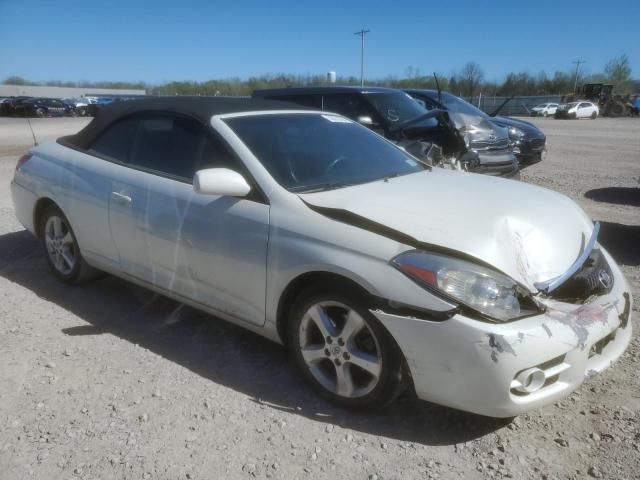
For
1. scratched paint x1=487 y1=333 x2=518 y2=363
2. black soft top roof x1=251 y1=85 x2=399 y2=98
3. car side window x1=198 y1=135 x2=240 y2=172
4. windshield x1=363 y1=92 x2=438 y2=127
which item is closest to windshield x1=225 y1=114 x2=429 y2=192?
car side window x1=198 y1=135 x2=240 y2=172

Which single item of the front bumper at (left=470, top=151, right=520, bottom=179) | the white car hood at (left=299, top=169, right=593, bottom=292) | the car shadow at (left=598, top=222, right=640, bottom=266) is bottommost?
the car shadow at (left=598, top=222, right=640, bottom=266)

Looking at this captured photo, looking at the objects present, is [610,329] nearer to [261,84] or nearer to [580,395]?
[580,395]

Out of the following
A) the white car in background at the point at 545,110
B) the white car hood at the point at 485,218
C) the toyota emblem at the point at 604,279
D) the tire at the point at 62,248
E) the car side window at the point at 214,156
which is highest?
the car side window at the point at 214,156

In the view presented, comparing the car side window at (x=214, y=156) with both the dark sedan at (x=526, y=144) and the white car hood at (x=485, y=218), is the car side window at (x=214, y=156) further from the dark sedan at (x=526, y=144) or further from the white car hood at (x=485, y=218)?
the dark sedan at (x=526, y=144)

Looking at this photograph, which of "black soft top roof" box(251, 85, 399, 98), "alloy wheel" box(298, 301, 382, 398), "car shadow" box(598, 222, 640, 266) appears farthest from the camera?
"black soft top roof" box(251, 85, 399, 98)

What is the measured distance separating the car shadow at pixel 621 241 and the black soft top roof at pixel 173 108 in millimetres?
3386

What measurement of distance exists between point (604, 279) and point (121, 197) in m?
2.95

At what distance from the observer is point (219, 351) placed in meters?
3.39

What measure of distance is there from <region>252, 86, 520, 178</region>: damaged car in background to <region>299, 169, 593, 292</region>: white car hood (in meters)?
2.60

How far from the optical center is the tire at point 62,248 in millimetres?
4241

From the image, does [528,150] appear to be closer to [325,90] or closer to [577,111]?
[325,90]

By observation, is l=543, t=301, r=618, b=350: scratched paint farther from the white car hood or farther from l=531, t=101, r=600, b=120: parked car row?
l=531, t=101, r=600, b=120: parked car row

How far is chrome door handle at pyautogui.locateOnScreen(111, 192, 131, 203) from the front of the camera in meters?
3.54

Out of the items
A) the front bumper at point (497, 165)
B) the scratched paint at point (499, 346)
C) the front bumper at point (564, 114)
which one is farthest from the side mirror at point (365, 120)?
the front bumper at point (564, 114)
